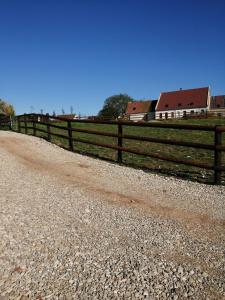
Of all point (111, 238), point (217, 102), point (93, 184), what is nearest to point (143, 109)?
point (217, 102)

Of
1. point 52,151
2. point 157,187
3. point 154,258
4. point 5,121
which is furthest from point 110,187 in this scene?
point 5,121

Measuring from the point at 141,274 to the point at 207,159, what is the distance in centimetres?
789

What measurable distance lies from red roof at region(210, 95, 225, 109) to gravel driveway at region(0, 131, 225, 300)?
8356cm

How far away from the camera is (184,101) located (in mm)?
85750

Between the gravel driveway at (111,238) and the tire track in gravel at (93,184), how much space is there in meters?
0.02

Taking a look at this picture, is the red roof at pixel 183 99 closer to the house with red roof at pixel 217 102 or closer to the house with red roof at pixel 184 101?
the house with red roof at pixel 184 101

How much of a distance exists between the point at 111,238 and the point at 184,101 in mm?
84492

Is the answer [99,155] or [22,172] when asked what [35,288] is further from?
[99,155]

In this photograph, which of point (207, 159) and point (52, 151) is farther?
point (52, 151)

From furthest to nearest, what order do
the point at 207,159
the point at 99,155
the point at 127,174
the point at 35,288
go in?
1. the point at 99,155
2. the point at 207,159
3. the point at 127,174
4. the point at 35,288

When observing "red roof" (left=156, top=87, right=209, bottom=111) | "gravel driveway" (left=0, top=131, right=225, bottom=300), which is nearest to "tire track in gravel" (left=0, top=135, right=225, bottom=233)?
"gravel driveway" (left=0, top=131, right=225, bottom=300)

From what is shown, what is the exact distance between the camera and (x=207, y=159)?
36.2 feet

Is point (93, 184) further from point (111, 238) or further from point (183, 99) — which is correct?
point (183, 99)

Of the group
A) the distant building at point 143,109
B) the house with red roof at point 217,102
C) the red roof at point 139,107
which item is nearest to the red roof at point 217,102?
the house with red roof at point 217,102
